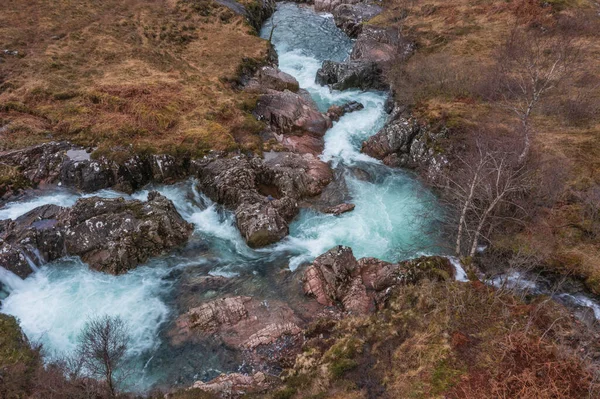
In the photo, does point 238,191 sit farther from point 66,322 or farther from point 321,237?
point 66,322

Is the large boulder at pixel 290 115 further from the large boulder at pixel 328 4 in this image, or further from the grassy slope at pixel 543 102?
the large boulder at pixel 328 4

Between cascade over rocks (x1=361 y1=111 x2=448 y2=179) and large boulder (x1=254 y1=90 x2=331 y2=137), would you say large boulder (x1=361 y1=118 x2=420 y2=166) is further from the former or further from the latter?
large boulder (x1=254 y1=90 x2=331 y2=137)

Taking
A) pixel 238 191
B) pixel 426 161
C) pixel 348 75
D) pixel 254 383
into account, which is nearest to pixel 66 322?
pixel 254 383

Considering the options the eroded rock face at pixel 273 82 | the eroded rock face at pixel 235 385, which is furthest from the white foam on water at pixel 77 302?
the eroded rock face at pixel 273 82

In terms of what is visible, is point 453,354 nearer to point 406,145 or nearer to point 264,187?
point 264,187

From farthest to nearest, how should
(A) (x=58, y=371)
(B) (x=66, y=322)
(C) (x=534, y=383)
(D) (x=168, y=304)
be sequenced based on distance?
(D) (x=168, y=304) → (B) (x=66, y=322) → (A) (x=58, y=371) → (C) (x=534, y=383)
